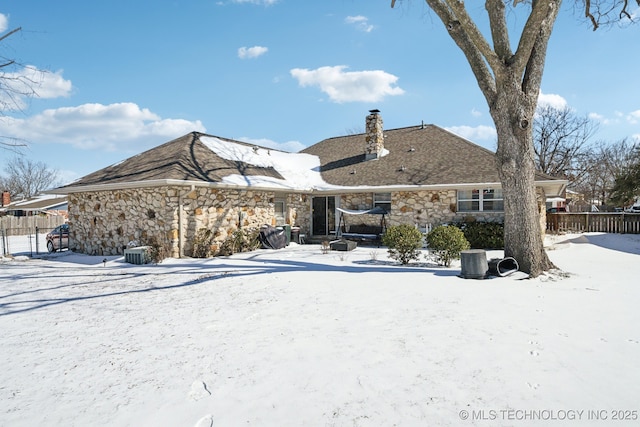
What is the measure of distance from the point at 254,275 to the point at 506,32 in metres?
7.88

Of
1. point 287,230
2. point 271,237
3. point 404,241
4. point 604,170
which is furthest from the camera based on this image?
point 604,170

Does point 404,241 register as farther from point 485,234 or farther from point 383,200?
point 383,200

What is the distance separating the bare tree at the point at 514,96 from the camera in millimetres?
7969

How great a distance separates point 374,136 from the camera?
1836 cm

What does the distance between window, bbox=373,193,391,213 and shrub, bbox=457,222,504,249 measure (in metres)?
3.34

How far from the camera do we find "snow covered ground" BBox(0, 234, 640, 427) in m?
2.99

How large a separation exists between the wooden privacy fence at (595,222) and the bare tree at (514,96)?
44.7 feet

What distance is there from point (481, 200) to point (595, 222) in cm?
1001

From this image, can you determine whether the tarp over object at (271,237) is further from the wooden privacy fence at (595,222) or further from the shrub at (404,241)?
the wooden privacy fence at (595,222)

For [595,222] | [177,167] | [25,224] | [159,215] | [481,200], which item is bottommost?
[595,222]

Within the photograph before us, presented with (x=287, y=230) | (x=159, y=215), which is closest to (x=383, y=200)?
(x=287, y=230)

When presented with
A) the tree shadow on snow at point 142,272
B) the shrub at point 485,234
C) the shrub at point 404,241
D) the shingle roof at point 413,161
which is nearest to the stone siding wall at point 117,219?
the tree shadow on snow at point 142,272

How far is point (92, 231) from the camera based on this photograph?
1337 cm

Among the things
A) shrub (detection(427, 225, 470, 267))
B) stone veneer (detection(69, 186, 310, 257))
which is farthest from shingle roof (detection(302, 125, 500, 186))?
→ shrub (detection(427, 225, 470, 267))
